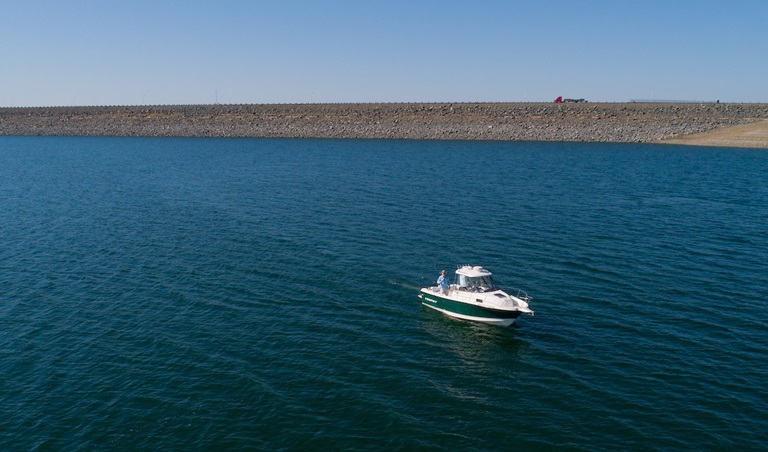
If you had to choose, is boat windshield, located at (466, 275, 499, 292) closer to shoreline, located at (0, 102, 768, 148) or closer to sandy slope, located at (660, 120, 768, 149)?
shoreline, located at (0, 102, 768, 148)

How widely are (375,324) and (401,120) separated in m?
124

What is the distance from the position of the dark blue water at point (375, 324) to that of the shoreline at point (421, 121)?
2559 inches

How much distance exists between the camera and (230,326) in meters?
30.5

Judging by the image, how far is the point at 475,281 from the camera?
32.5 m

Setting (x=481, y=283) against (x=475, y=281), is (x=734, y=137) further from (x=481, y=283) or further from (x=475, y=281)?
(x=475, y=281)

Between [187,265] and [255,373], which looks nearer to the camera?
[255,373]

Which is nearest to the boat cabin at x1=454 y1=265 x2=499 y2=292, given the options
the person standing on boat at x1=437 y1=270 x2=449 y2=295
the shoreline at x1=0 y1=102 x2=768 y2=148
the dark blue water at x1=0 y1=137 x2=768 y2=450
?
the person standing on boat at x1=437 y1=270 x2=449 y2=295

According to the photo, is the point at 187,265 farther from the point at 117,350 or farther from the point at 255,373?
the point at 255,373

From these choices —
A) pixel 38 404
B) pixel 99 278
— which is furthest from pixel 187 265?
pixel 38 404

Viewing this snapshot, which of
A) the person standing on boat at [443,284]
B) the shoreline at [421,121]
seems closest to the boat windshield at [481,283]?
the person standing on boat at [443,284]

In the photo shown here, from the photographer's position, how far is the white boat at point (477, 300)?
99.5ft

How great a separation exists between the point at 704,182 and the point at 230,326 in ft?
225

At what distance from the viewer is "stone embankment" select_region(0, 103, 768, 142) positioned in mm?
127438

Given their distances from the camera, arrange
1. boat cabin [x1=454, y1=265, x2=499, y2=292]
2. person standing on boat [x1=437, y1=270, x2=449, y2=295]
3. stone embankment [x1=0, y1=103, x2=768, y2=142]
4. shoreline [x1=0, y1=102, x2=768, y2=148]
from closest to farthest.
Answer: boat cabin [x1=454, y1=265, x2=499, y2=292] → person standing on boat [x1=437, y1=270, x2=449, y2=295] → shoreline [x1=0, y1=102, x2=768, y2=148] → stone embankment [x1=0, y1=103, x2=768, y2=142]
